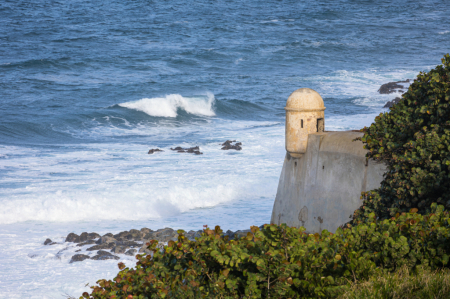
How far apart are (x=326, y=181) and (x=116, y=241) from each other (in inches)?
232

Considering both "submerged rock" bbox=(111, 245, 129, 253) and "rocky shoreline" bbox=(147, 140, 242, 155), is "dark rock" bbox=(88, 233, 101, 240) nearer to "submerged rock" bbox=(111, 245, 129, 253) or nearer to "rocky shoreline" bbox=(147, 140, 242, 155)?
"submerged rock" bbox=(111, 245, 129, 253)

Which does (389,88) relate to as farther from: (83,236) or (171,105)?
(83,236)

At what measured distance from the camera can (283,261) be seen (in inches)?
154

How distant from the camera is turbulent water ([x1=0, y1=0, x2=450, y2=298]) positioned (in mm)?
13453

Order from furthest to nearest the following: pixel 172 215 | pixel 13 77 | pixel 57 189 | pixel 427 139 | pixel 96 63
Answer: pixel 96 63
pixel 13 77
pixel 57 189
pixel 172 215
pixel 427 139

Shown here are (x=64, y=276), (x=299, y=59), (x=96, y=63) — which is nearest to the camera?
(x=64, y=276)

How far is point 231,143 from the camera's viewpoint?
71.5 ft

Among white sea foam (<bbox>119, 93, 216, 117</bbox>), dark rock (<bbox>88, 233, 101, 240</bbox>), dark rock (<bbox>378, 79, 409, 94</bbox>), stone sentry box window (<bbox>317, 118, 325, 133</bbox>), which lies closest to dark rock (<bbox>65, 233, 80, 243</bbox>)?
dark rock (<bbox>88, 233, 101, 240</bbox>)

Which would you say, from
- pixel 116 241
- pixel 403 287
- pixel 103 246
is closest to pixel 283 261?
pixel 403 287

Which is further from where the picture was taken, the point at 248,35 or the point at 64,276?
the point at 248,35

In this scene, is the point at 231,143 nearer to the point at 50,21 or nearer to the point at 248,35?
Result: the point at 248,35

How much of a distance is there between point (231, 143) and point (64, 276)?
13.3 m

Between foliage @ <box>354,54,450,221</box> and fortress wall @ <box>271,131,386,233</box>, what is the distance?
293 millimetres

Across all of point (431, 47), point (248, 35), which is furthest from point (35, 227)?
point (431, 47)
